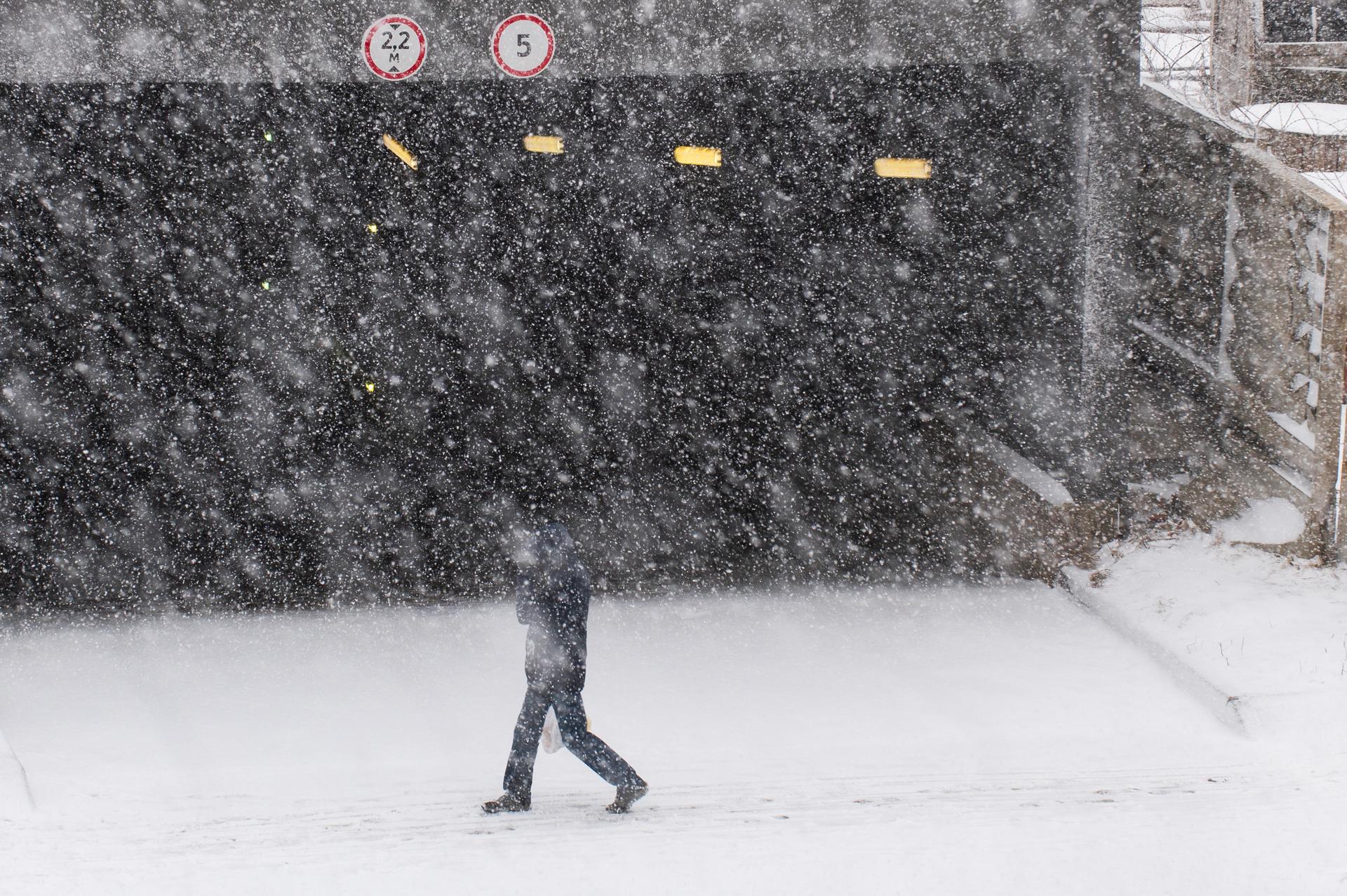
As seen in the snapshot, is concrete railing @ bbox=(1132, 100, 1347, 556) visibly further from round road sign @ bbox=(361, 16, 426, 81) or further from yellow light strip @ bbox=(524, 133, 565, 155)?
round road sign @ bbox=(361, 16, 426, 81)

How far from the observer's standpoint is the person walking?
15.9 ft

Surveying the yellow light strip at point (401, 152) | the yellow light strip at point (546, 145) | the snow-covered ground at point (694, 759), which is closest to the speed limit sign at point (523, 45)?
the yellow light strip at point (546, 145)

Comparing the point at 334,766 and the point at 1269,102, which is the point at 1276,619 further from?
the point at 1269,102

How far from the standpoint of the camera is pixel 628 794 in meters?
4.93

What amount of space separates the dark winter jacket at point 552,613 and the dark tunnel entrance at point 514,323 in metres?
4.33

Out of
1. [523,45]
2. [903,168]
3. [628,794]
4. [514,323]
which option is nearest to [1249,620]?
[628,794]

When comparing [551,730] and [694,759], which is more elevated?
[551,730]

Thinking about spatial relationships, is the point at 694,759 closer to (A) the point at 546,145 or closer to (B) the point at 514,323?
(B) the point at 514,323

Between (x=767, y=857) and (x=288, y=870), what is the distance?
2.03 metres

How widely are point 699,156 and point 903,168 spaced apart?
203cm

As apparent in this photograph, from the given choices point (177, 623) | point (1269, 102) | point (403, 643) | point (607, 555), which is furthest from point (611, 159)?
point (1269, 102)

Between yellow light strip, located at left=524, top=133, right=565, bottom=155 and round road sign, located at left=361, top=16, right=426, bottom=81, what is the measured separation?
2.29m

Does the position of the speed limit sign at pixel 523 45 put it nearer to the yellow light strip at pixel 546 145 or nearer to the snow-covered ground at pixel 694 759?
the yellow light strip at pixel 546 145

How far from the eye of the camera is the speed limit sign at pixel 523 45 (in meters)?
7.62
